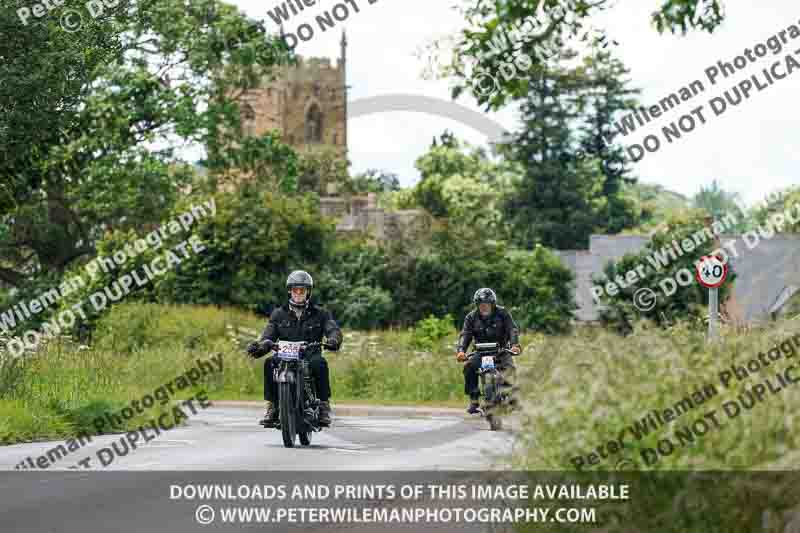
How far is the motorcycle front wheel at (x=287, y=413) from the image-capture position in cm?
1597

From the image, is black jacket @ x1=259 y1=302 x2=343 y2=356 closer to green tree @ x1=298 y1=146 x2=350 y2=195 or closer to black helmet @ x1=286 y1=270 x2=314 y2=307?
black helmet @ x1=286 y1=270 x2=314 y2=307

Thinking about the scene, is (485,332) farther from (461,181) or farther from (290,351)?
(461,181)

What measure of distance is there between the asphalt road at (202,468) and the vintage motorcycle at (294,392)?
0.86 feet

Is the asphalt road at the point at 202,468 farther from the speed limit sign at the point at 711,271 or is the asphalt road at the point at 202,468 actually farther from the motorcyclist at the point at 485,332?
the speed limit sign at the point at 711,271

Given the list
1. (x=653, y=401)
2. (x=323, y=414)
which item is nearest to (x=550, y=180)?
(x=323, y=414)

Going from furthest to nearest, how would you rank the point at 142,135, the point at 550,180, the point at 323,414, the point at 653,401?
1. the point at 550,180
2. the point at 142,135
3. the point at 323,414
4. the point at 653,401

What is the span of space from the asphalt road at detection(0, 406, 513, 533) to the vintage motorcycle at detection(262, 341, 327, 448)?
0.26 meters

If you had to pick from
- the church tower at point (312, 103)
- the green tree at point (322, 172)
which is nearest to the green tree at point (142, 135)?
the green tree at point (322, 172)

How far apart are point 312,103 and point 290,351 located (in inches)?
6092

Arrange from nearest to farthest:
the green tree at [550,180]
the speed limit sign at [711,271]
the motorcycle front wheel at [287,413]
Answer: the motorcycle front wheel at [287,413] < the speed limit sign at [711,271] < the green tree at [550,180]

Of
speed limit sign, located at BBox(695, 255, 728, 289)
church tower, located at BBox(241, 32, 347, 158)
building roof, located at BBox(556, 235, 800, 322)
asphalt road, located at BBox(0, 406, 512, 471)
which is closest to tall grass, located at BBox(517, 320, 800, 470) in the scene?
asphalt road, located at BBox(0, 406, 512, 471)

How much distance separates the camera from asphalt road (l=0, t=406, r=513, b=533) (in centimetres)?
1056

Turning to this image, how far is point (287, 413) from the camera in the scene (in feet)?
53.4

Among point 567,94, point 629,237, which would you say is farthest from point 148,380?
point 567,94
